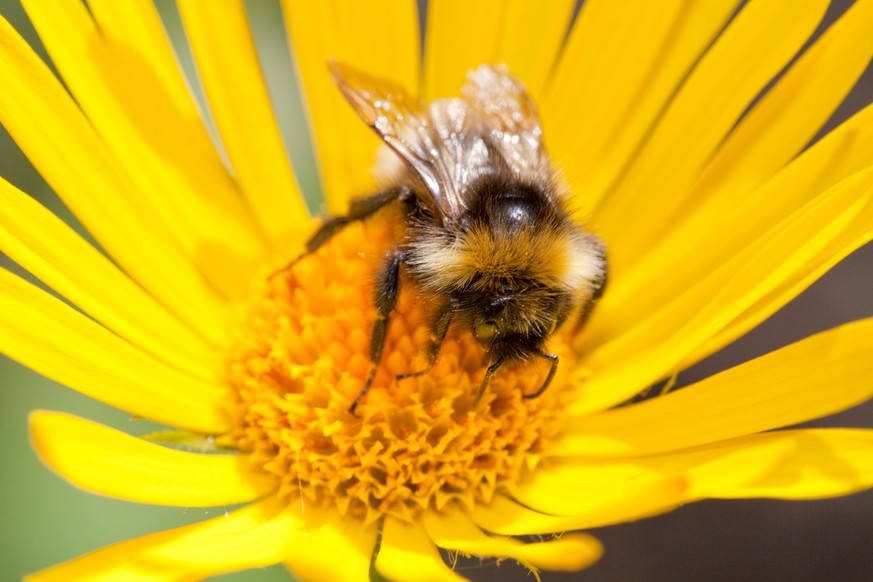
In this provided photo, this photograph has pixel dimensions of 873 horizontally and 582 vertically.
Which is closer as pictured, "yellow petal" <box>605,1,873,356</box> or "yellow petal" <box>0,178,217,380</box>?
"yellow petal" <box>0,178,217,380</box>

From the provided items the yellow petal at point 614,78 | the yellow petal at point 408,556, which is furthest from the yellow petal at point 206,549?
the yellow petal at point 614,78

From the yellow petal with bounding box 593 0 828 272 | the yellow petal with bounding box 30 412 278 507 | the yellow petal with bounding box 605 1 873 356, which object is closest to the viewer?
the yellow petal with bounding box 30 412 278 507

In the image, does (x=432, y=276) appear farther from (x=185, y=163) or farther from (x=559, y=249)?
(x=185, y=163)

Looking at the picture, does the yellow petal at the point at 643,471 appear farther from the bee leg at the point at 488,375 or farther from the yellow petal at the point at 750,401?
the bee leg at the point at 488,375

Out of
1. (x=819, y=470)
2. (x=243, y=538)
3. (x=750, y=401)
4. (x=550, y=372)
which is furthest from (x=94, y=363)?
(x=819, y=470)

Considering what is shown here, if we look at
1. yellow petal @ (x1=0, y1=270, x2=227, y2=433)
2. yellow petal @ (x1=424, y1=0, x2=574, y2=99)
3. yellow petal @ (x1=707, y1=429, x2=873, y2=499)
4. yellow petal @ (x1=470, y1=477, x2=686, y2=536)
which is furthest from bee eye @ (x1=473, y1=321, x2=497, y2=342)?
yellow petal @ (x1=424, y1=0, x2=574, y2=99)

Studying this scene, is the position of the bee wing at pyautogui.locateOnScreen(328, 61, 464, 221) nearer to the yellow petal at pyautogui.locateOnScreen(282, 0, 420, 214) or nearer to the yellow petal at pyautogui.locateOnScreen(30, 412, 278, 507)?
the yellow petal at pyautogui.locateOnScreen(282, 0, 420, 214)
